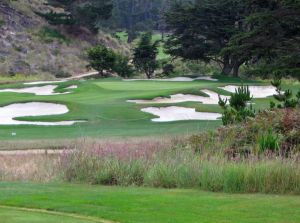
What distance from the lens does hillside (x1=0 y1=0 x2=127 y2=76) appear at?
205 ft

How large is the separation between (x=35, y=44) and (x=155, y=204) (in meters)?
58.2

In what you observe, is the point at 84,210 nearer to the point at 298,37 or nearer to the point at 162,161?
the point at 162,161

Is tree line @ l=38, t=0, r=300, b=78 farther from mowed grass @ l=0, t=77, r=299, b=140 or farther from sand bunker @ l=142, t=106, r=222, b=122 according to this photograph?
mowed grass @ l=0, t=77, r=299, b=140

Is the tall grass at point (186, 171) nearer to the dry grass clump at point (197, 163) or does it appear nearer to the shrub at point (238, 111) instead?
the dry grass clump at point (197, 163)

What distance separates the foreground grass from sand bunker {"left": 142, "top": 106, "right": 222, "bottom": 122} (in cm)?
1678

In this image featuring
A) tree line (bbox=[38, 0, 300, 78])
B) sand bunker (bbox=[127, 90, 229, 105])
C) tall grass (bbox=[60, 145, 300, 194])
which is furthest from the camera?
sand bunker (bbox=[127, 90, 229, 105])

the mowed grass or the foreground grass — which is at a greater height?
the foreground grass

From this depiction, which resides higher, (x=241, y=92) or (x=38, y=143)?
(x=241, y=92)

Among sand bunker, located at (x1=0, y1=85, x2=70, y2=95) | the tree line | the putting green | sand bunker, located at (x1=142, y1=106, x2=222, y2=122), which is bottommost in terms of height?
sand bunker, located at (x1=142, y1=106, x2=222, y2=122)

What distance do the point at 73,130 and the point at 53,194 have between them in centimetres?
1392

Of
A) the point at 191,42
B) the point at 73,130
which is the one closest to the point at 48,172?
the point at 73,130

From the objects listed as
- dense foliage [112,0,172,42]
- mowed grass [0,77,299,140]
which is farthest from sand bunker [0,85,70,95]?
dense foliage [112,0,172,42]

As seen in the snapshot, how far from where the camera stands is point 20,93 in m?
34.4

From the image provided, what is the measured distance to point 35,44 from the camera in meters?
65.6
